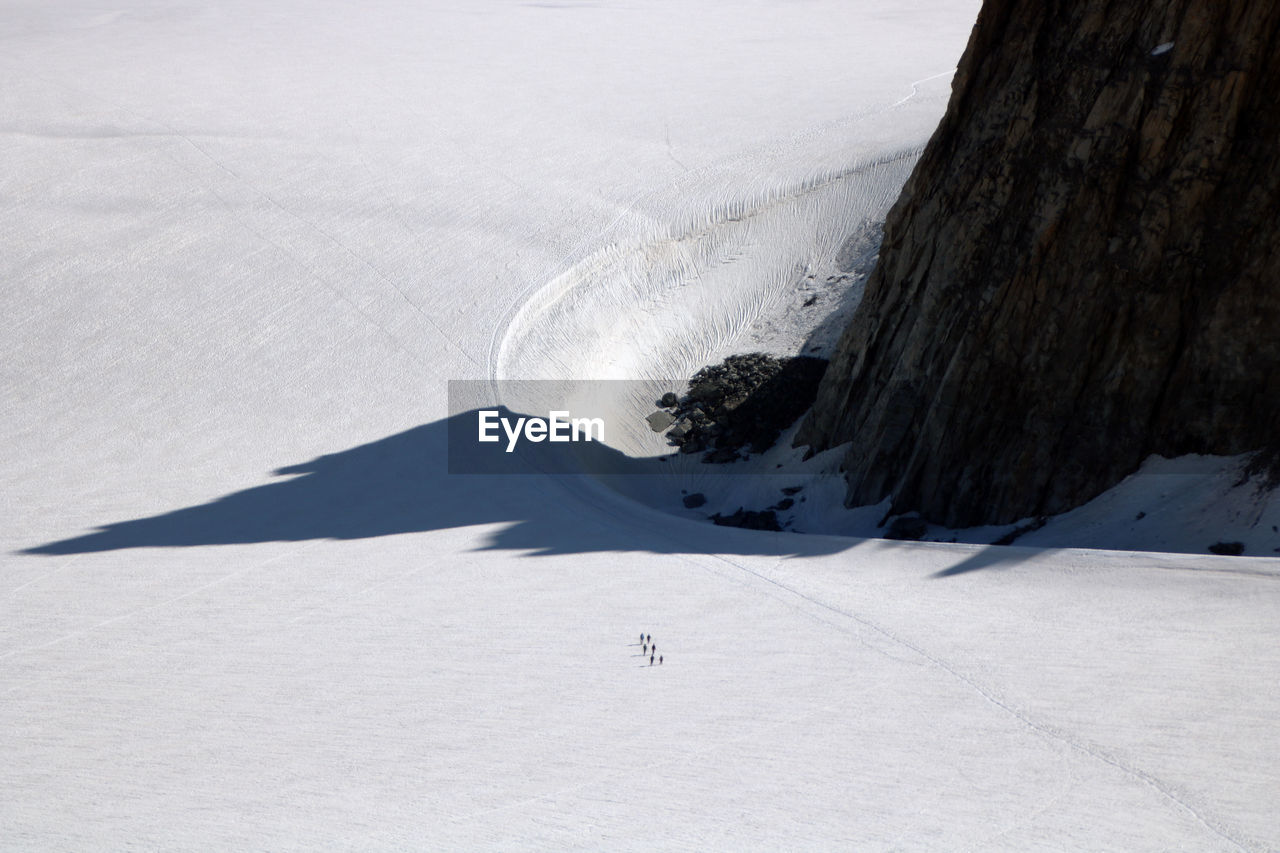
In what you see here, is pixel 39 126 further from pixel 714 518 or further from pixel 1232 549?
pixel 1232 549

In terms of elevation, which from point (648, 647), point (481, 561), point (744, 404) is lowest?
point (648, 647)

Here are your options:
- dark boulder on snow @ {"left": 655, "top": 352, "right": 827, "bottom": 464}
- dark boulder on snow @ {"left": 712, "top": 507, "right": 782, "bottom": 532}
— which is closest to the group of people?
dark boulder on snow @ {"left": 712, "top": 507, "right": 782, "bottom": 532}

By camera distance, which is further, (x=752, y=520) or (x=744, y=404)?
(x=744, y=404)

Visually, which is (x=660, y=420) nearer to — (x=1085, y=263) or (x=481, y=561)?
(x=481, y=561)

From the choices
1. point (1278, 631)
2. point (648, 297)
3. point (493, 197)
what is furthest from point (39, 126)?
point (1278, 631)

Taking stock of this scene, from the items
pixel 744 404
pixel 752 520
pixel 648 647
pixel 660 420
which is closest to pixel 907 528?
pixel 752 520

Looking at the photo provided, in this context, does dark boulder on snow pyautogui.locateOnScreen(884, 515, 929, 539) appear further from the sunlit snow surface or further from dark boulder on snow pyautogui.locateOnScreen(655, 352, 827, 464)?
dark boulder on snow pyautogui.locateOnScreen(655, 352, 827, 464)
